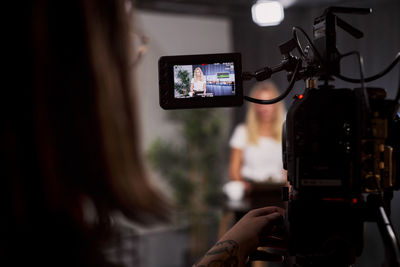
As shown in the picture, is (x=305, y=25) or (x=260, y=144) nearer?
(x=305, y=25)

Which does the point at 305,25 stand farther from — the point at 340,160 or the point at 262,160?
the point at 262,160

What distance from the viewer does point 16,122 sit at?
1.57 feet

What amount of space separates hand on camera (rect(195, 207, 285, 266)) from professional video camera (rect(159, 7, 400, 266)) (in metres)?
0.06

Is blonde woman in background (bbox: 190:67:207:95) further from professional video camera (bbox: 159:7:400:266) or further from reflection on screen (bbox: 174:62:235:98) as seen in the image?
professional video camera (bbox: 159:7:400:266)

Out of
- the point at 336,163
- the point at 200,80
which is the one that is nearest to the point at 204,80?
the point at 200,80

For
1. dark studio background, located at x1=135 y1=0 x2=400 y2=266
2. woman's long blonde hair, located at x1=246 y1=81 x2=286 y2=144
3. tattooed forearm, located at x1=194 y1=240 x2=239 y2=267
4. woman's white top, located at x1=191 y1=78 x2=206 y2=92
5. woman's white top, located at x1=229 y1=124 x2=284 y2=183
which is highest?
dark studio background, located at x1=135 y1=0 x2=400 y2=266

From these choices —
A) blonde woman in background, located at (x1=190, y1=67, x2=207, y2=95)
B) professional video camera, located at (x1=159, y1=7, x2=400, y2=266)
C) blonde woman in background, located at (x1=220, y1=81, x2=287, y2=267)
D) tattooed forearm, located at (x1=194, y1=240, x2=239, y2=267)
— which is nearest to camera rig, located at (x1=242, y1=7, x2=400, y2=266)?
professional video camera, located at (x1=159, y1=7, x2=400, y2=266)

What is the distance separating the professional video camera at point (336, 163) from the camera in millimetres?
756

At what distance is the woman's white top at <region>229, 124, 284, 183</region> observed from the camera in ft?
9.36

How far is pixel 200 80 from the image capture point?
3.02 feet

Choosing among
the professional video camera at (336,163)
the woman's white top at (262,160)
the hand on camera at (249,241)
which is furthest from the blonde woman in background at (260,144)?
the professional video camera at (336,163)

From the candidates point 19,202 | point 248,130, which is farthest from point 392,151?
point 248,130

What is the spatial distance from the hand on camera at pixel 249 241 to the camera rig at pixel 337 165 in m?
0.07

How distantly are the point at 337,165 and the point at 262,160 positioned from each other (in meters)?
2.17
